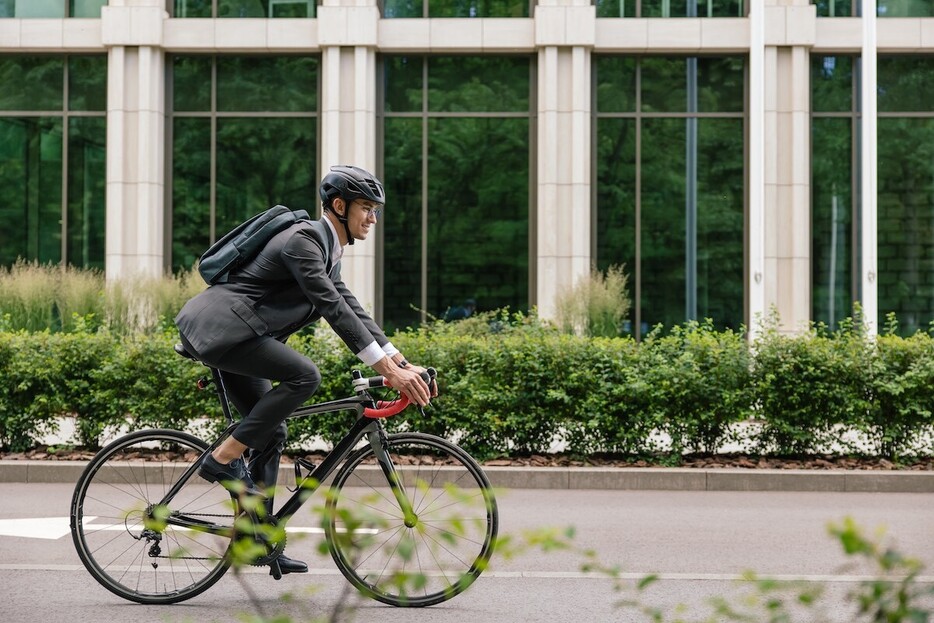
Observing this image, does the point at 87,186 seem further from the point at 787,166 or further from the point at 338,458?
the point at 338,458

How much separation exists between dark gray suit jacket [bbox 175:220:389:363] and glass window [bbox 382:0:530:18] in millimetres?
17300

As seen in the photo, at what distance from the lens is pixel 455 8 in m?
21.8

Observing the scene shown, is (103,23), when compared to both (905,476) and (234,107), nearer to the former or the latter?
(234,107)

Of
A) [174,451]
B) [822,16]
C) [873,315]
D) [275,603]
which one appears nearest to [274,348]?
[174,451]

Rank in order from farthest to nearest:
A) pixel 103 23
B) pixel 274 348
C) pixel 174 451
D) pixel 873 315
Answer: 1. pixel 103 23
2. pixel 873 315
3. pixel 174 451
4. pixel 274 348

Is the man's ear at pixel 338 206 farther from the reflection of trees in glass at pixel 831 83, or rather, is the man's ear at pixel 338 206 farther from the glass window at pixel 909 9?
the glass window at pixel 909 9

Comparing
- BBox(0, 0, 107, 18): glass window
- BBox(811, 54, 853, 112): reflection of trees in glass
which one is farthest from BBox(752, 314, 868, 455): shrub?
BBox(0, 0, 107, 18): glass window

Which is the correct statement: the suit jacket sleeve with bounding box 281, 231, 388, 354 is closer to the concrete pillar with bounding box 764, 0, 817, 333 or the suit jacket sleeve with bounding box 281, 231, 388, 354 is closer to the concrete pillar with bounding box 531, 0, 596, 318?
the concrete pillar with bounding box 531, 0, 596, 318

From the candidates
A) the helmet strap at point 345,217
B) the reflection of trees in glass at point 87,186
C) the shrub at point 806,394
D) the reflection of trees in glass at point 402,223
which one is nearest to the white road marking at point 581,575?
the helmet strap at point 345,217

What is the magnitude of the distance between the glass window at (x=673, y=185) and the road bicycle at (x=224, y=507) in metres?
16.9

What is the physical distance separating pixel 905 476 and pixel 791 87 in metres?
13.2

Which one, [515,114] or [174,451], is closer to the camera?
[174,451]

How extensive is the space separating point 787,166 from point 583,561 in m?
16.3

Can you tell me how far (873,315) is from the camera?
692 inches
